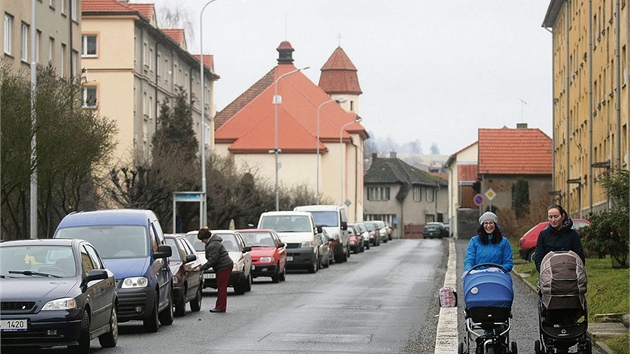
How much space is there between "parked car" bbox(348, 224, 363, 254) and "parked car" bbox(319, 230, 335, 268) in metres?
13.5

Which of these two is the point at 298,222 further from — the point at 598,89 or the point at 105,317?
the point at 105,317

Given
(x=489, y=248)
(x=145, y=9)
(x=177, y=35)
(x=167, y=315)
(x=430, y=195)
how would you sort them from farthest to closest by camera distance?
(x=430, y=195), (x=177, y=35), (x=145, y=9), (x=167, y=315), (x=489, y=248)

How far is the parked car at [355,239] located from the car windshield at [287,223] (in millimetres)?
20702

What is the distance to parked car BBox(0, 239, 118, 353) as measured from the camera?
547 inches

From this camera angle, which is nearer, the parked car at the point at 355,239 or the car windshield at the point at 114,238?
the car windshield at the point at 114,238

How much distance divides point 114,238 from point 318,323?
3476mm

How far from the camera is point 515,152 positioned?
92.2m

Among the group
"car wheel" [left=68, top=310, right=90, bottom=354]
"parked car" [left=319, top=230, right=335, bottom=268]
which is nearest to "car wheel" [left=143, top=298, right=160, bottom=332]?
"car wheel" [left=68, top=310, right=90, bottom=354]

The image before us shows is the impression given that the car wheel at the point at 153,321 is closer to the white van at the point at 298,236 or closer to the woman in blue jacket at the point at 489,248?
the woman in blue jacket at the point at 489,248

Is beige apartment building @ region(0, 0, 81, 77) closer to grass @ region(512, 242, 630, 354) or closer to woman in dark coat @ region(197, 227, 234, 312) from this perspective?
woman in dark coat @ region(197, 227, 234, 312)

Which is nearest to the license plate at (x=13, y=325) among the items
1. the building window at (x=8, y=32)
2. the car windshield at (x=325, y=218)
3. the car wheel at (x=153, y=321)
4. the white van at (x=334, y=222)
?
the car wheel at (x=153, y=321)

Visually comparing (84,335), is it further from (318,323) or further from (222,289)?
(222,289)

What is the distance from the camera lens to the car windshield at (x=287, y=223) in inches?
1650

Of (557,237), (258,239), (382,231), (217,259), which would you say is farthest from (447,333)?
(382,231)
